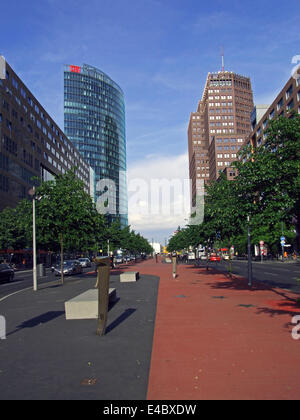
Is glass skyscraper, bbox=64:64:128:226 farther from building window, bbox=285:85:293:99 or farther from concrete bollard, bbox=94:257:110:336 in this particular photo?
concrete bollard, bbox=94:257:110:336

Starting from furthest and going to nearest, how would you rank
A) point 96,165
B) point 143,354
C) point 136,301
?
1. point 96,165
2. point 136,301
3. point 143,354

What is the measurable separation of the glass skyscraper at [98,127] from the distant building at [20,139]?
59.4 metres

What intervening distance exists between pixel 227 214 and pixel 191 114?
6940 inches

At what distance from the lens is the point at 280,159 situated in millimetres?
11469

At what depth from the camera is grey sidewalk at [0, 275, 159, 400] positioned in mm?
4988

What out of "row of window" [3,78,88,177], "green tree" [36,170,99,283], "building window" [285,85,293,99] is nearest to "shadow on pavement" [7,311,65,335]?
"green tree" [36,170,99,283]

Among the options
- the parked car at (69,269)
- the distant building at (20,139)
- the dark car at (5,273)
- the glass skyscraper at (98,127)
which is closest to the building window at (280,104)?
the distant building at (20,139)

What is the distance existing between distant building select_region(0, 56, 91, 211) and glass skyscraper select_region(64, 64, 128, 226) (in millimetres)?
59361

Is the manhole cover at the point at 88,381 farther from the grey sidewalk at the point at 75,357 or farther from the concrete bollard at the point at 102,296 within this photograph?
the concrete bollard at the point at 102,296

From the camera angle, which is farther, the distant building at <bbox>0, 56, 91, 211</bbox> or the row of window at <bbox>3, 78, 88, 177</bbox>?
the row of window at <bbox>3, 78, 88, 177</bbox>

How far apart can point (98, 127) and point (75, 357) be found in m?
159

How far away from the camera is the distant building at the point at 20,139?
6209 centimetres
